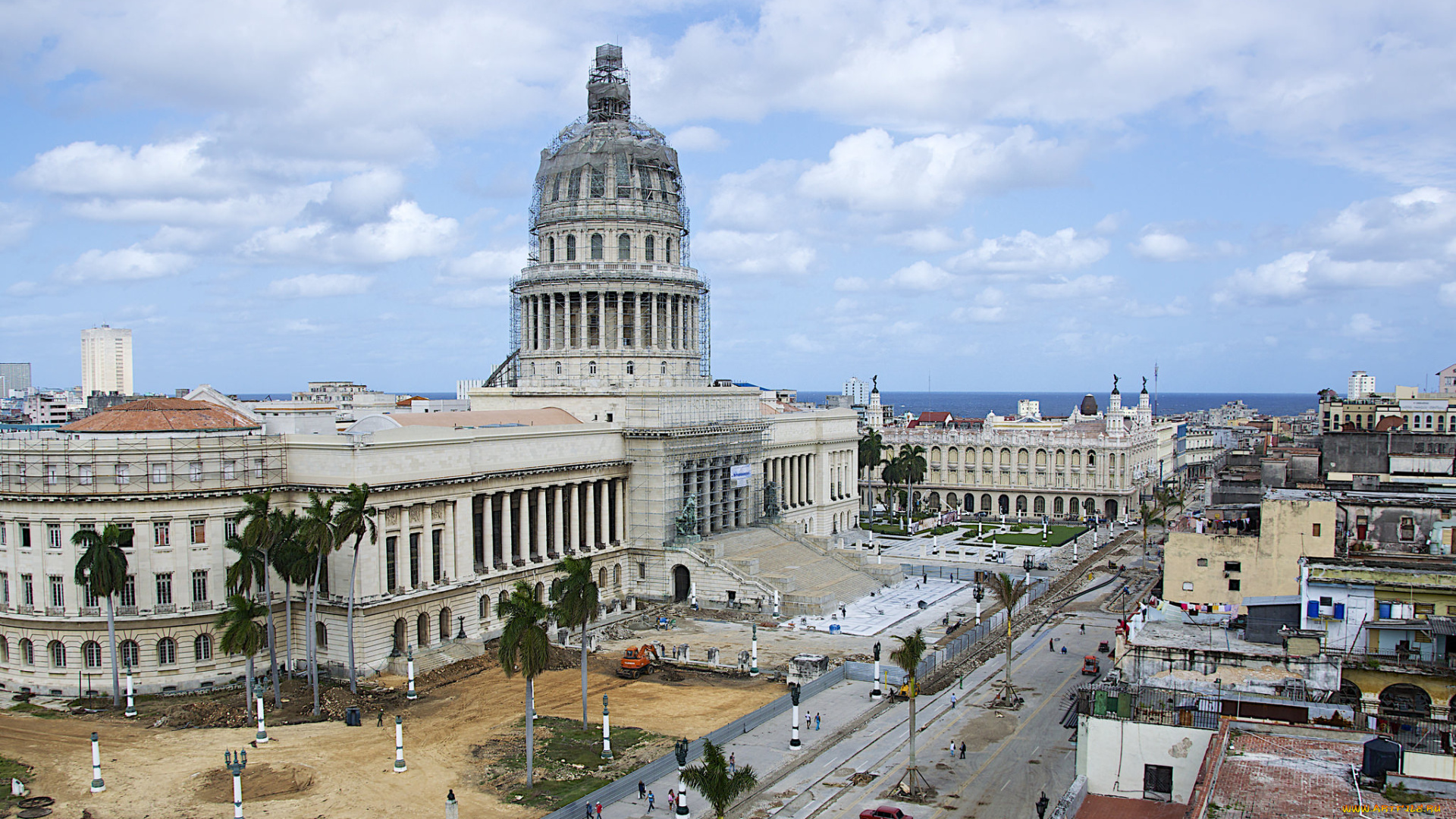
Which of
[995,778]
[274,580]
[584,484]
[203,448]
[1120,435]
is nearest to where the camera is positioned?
[995,778]

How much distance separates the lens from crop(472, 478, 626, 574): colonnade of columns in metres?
74.8

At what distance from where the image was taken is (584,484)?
84.4 meters

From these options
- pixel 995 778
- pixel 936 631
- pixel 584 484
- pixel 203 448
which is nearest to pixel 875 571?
pixel 936 631

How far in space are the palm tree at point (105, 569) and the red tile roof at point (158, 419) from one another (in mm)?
6548

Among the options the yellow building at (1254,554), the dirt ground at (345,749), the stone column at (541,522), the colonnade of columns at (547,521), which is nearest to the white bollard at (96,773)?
the dirt ground at (345,749)

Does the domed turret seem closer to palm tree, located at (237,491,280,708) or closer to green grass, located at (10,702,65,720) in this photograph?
palm tree, located at (237,491,280,708)

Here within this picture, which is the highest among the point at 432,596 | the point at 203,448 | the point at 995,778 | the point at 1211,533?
the point at 203,448

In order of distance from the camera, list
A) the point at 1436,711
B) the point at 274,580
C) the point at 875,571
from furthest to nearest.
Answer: the point at 875,571 → the point at 274,580 → the point at 1436,711

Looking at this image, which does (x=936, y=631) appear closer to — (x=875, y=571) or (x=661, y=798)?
(x=875, y=571)

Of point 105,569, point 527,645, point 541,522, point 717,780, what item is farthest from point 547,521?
point 717,780

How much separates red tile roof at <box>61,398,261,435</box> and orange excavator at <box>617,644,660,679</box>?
26.7m

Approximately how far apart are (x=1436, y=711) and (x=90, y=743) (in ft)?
182

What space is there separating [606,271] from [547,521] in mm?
28454

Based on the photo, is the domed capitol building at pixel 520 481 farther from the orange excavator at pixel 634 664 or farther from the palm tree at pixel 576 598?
the palm tree at pixel 576 598
